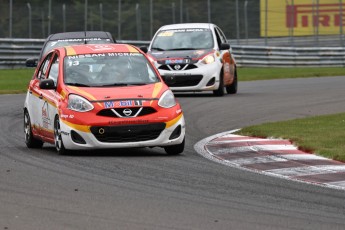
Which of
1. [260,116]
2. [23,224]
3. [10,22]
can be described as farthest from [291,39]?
[23,224]

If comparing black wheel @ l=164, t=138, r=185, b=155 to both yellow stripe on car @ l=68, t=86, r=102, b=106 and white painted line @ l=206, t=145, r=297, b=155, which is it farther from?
yellow stripe on car @ l=68, t=86, r=102, b=106

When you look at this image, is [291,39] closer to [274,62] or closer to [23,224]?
[274,62]

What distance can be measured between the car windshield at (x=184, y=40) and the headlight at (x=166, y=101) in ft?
39.4

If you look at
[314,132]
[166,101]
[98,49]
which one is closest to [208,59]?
[314,132]

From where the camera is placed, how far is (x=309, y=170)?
12.0m

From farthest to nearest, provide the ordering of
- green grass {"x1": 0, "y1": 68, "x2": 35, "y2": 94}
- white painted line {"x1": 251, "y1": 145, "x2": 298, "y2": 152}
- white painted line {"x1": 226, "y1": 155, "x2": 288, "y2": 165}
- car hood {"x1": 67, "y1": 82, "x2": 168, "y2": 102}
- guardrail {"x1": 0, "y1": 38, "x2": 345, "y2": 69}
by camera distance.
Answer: guardrail {"x1": 0, "y1": 38, "x2": 345, "y2": 69} < green grass {"x1": 0, "y1": 68, "x2": 35, "y2": 94} < white painted line {"x1": 251, "y1": 145, "x2": 298, "y2": 152} < car hood {"x1": 67, "y1": 82, "x2": 168, "y2": 102} < white painted line {"x1": 226, "y1": 155, "x2": 288, "y2": 165}

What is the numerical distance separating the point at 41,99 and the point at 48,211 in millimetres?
5907

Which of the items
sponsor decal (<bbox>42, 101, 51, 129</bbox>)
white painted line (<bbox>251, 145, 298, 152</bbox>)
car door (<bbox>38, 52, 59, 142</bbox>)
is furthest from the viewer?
sponsor decal (<bbox>42, 101, 51, 129</bbox>)

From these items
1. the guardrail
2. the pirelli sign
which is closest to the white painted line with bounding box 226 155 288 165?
the guardrail

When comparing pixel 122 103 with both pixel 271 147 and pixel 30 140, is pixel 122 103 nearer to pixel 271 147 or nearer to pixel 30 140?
pixel 271 147

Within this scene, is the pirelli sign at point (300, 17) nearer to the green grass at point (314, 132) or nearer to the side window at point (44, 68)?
the green grass at point (314, 132)

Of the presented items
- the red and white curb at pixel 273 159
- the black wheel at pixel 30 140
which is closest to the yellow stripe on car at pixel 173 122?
the red and white curb at pixel 273 159

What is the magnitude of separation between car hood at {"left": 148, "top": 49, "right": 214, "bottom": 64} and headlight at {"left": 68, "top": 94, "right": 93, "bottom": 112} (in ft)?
38.4

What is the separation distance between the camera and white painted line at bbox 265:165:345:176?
38.8 ft
